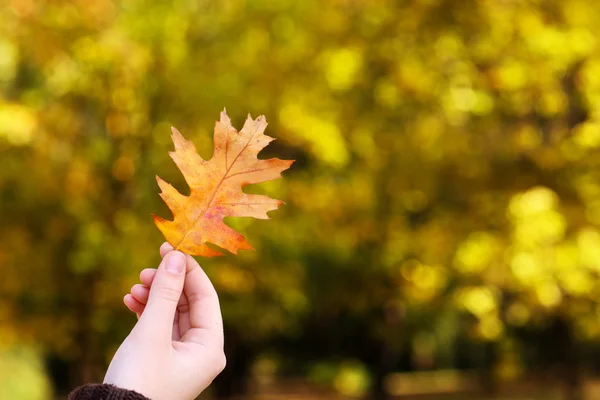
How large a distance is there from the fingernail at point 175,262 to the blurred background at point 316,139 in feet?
19.3

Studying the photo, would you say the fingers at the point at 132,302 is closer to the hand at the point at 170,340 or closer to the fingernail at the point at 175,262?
the hand at the point at 170,340

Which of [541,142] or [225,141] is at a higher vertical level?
[541,142]

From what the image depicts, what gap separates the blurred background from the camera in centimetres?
745

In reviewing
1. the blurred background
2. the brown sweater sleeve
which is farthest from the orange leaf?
the blurred background

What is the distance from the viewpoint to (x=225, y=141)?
1.40 metres

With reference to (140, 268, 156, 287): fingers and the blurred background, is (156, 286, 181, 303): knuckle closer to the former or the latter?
(140, 268, 156, 287): fingers

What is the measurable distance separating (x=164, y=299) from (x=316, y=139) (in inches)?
275

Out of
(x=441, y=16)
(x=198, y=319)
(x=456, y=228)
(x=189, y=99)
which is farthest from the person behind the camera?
(x=456, y=228)

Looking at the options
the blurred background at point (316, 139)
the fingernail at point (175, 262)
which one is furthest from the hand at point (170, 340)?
the blurred background at point (316, 139)

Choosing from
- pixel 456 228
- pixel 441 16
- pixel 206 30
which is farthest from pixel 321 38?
pixel 456 228

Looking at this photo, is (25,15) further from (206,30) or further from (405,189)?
(405,189)

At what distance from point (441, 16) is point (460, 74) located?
1150mm

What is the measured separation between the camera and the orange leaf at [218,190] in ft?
4.60

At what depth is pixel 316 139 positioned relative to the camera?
26.8 ft
